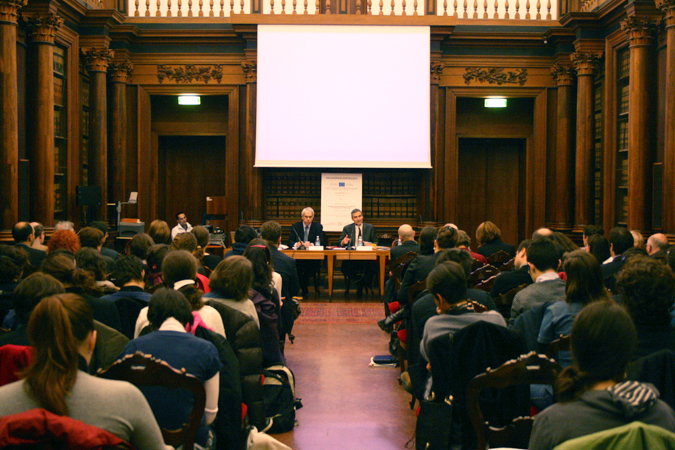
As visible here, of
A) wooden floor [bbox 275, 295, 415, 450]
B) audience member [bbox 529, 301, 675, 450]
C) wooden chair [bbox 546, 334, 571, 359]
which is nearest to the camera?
audience member [bbox 529, 301, 675, 450]

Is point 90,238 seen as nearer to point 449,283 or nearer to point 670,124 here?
point 449,283

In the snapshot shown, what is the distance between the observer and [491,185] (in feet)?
37.4

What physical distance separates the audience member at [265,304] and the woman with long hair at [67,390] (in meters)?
1.98

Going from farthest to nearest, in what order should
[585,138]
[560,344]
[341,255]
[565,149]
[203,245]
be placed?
1. [565,149]
2. [585,138]
3. [341,255]
4. [203,245]
5. [560,344]

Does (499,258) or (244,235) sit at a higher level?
(244,235)

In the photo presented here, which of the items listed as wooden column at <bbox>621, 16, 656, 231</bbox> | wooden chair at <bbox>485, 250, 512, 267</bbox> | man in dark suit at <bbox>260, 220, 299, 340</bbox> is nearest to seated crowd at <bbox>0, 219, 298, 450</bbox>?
man in dark suit at <bbox>260, 220, 299, 340</bbox>

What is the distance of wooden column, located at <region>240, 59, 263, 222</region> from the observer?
1010 cm

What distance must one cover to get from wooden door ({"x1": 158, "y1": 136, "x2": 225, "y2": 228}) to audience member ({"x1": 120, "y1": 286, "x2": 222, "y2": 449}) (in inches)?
359

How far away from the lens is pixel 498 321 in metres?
2.83

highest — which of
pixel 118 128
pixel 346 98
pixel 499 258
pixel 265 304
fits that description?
pixel 346 98

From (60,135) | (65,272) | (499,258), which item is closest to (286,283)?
(499,258)

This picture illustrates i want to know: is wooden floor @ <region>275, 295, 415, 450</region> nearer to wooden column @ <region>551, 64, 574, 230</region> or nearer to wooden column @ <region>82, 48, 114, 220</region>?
wooden column @ <region>82, 48, 114, 220</region>

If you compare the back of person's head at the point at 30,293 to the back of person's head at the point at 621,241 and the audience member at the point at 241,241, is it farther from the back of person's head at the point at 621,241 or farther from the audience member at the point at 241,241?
the back of person's head at the point at 621,241

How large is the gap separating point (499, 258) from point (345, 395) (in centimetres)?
203
